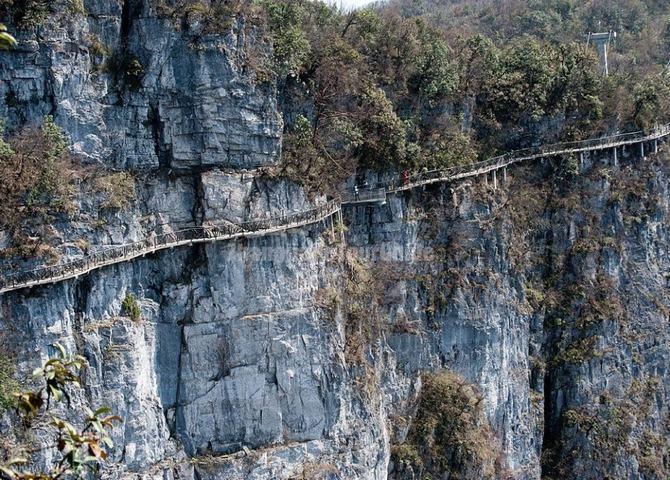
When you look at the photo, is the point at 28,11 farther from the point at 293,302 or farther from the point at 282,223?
the point at 293,302

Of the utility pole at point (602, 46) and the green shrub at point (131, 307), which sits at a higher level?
the utility pole at point (602, 46)

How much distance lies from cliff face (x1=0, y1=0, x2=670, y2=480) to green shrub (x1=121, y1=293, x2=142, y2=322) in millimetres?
238

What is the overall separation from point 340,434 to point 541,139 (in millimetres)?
19609

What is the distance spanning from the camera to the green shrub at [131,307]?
31.0 m

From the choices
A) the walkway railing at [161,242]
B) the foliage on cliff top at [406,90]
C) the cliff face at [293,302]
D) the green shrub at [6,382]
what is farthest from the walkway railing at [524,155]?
the green shrub at [6,382]

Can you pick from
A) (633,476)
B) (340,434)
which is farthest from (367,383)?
(633,476)

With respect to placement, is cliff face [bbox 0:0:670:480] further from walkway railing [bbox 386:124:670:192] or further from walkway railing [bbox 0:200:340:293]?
walkway railing [bbox 386:124:670:192]

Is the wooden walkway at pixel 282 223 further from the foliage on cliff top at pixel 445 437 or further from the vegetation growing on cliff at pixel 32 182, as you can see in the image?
the foliage on cliff top at pixel 445 437

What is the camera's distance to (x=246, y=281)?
111ft

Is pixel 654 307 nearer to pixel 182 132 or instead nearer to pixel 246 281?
pixel 246 281

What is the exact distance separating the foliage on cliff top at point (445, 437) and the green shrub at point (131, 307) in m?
13.6

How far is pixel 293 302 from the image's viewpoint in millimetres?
35031

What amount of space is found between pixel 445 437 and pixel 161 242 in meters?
15.9

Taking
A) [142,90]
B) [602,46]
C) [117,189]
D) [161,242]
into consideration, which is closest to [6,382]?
[161,242]
